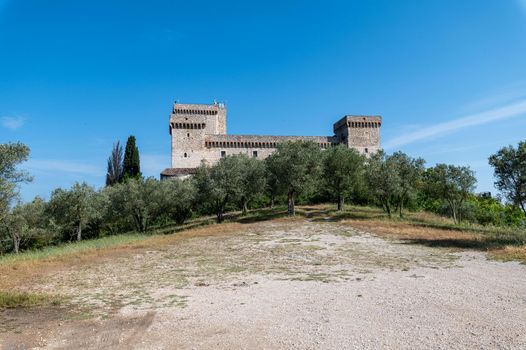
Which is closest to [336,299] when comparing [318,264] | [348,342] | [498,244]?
[348,342]

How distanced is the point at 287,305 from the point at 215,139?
178ft

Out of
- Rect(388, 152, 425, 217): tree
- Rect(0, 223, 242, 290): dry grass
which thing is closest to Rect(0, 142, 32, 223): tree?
Rect(0, 223, 242, 290): dry grass

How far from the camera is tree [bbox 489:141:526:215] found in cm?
2373

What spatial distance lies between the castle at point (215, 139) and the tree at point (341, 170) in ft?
69.5

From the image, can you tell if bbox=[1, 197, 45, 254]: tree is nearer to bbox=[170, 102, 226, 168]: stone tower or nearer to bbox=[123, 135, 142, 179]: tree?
bbox=[170, 102, 226, 168]: stone tower

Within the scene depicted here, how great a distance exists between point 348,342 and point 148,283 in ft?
25.4

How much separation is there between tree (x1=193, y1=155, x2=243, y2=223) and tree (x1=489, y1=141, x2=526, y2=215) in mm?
21268

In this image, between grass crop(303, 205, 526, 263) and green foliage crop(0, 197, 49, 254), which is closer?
grass crop(303, 205, 526, 263)

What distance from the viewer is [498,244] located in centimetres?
1889

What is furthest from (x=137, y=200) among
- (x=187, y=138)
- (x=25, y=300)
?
(x=25, y=300)

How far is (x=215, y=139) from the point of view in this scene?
203ft

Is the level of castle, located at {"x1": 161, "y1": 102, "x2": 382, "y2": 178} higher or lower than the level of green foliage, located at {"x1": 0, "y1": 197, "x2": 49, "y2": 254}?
higher

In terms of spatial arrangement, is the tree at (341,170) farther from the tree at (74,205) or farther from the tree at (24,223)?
the tree at (24,223)

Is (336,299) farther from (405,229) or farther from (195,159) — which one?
(195,159)
